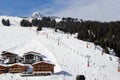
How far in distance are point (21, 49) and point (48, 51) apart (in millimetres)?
9354

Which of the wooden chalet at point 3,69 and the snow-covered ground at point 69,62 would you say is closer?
the snow-covered ground at point 69,62

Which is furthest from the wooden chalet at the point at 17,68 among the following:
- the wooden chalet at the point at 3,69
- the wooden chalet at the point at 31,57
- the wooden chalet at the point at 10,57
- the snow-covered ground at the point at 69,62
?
the wooden chalet at the point at 10,57

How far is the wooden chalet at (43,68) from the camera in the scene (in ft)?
194

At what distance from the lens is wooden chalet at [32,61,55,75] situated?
59.2 m

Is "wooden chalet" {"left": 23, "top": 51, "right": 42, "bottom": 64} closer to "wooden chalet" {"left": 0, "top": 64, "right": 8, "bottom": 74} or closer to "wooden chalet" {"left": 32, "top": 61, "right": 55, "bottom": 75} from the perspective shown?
"wooden chalet" {"left": 0, "top": 64, "right": 8, "bottom": 74}

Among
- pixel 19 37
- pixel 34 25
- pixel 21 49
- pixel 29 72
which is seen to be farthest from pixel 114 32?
pixel 29 72

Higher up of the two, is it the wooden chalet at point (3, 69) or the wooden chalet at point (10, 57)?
the wooden chalet at point (10, 57)

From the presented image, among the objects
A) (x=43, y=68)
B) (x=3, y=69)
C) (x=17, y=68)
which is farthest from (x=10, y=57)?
(x=43, y=68)

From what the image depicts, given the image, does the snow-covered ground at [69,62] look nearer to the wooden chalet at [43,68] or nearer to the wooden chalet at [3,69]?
the wooden chalet at [43,68]

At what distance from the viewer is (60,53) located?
75.6 m

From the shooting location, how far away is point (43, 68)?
60.2m

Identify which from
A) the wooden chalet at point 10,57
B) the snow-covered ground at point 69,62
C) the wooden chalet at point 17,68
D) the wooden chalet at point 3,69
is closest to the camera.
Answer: the snow-covered ground at point 69,62

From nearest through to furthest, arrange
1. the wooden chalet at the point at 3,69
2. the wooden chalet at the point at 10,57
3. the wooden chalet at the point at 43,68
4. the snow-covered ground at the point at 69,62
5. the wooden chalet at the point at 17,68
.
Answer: the snow-covered ground at the point at 69,62 < the wooden chalet at the point at 43,68 < the wooden chalet at the point at 17,68 < the wooden chalet at the point at 3,69 < the wooden chalet at the point at 10,57

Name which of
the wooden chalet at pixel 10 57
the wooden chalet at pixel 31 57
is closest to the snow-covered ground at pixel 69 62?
the wooden chalet at pixel 31 57
